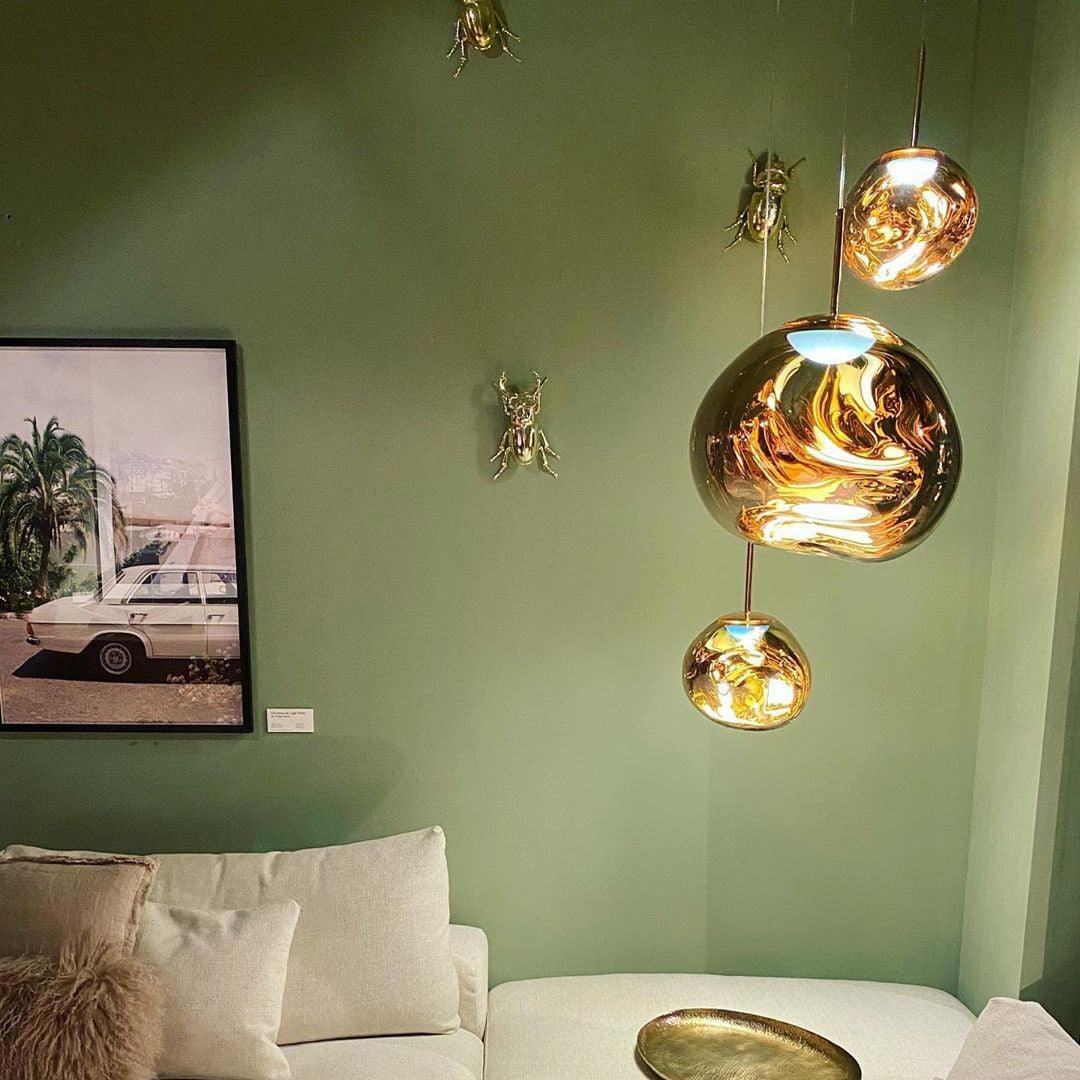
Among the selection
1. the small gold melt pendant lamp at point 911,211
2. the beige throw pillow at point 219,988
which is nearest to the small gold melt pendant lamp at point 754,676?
the small gold melt pendant lamp at point 911,211

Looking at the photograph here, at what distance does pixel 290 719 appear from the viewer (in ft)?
8.03

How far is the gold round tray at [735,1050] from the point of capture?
80.4 inches

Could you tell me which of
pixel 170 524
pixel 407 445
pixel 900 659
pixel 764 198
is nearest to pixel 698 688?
pixel 900 659

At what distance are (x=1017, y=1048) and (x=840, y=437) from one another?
144cm

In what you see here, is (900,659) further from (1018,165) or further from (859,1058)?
(1018,165)

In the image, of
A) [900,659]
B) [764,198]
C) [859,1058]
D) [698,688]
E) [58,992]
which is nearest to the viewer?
[58,992]

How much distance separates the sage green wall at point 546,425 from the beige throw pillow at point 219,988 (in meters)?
A: 0.47

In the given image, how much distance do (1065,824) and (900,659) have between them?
515mm

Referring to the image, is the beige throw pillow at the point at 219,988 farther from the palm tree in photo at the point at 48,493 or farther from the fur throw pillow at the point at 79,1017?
the palm tree in photo at the point at 48,493

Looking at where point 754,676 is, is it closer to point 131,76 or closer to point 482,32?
point 482,32

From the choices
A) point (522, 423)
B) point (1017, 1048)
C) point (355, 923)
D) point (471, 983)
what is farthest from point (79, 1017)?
point (1017, 1048)

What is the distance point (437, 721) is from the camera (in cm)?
246

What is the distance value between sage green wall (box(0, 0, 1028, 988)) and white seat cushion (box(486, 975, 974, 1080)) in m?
0.12

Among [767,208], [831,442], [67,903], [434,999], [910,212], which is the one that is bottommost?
[434,999]
